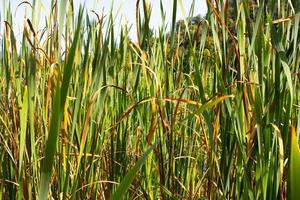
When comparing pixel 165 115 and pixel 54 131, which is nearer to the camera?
pixel 54 131

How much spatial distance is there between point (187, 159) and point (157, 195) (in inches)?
7.4

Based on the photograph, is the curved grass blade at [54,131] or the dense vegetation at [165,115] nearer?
the curved grass blade at [54,131]

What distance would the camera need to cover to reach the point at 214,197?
932 millimetres

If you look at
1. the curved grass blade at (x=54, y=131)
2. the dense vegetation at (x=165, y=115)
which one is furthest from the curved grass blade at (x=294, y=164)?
the curved grass blade at (x=54, y=131)

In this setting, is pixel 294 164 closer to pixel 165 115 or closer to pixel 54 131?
pixel 54 131

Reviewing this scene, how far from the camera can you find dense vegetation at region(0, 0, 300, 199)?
0.65m

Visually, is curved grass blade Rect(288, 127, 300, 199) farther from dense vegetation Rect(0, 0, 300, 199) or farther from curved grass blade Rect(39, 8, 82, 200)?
curved grass blade Rect(39, 8, 82, 200)

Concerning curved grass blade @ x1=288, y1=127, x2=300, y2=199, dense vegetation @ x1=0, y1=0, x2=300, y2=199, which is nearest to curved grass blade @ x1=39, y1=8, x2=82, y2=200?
dense vegetation @ x1=0, y1=0, x2=300, y2=199

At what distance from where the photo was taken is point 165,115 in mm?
1060

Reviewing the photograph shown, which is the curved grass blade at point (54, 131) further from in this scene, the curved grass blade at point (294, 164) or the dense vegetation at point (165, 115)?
the curved grass blade at point (294, 164)

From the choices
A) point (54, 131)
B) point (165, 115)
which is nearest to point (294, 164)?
point (54, 131)

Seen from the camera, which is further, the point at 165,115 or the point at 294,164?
the point at 165,115

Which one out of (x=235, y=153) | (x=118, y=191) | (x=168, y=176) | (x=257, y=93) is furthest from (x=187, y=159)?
(x=118, y=191)

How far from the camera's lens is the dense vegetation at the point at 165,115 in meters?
0.65
